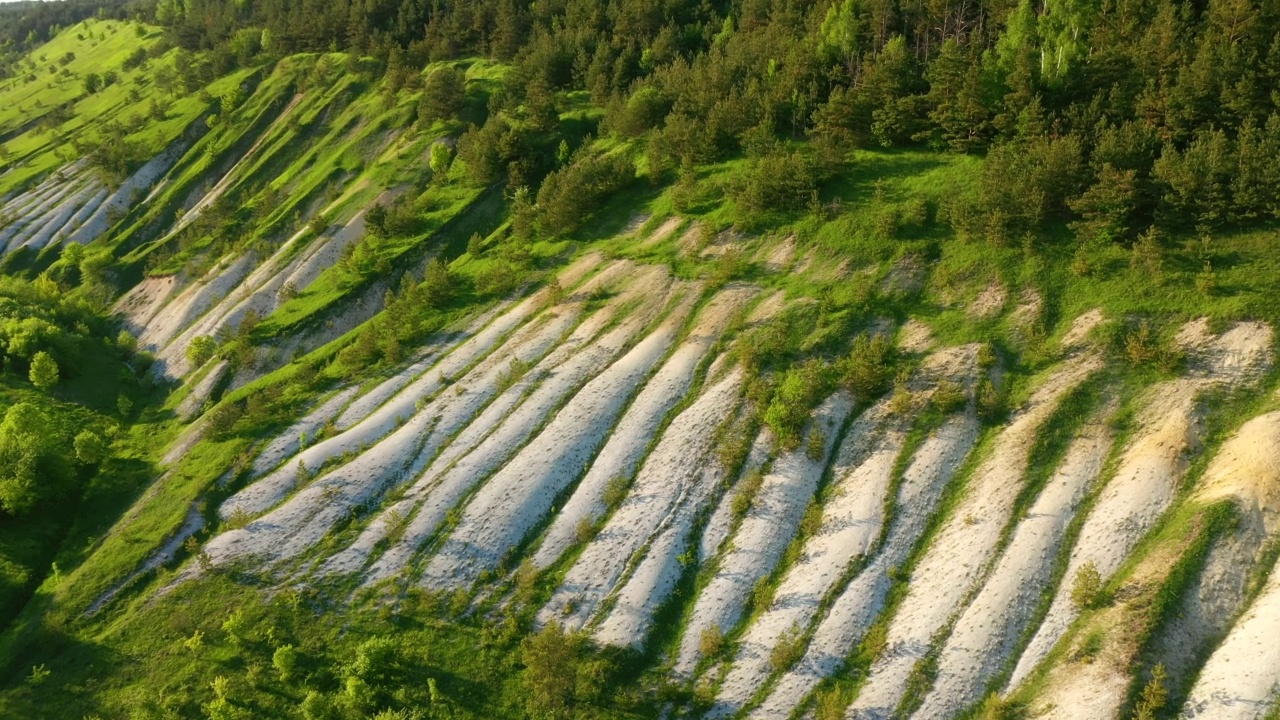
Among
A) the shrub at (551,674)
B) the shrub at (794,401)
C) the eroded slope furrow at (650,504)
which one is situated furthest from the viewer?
the shrub at (794,401)

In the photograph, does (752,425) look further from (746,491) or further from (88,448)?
(88,448)

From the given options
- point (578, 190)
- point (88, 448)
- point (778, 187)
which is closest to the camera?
point (88, 448)

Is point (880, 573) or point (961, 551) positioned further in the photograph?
point (880, 573)

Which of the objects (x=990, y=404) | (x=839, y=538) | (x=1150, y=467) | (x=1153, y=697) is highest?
(x=990, y=404)

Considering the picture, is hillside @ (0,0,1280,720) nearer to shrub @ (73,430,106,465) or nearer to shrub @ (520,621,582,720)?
shrub @ (520,621,582,720)

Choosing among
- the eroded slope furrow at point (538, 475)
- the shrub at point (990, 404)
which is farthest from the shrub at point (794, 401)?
the eroded slope furrow at point (538, 475)

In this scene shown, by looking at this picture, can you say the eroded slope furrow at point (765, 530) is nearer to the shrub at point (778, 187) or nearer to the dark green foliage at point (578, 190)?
the shrub at point (778, 187)

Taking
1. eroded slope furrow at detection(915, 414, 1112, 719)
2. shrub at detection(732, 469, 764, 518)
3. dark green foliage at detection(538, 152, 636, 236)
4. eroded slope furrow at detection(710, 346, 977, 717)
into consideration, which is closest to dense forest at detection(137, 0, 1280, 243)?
dark green foliage at detection(538, 152, 636, 236)

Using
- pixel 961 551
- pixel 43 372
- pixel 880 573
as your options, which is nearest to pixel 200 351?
pixel 43 372

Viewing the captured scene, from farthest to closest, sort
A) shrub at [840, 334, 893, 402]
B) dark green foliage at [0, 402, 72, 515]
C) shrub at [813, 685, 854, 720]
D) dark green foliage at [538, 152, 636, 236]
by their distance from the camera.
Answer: dark green foliage at [538, 152, 636, 236] < dark green foliage at [0, 402, 72, 515] < shrub at [840, 334, 893, 402] < shrub at [813, 685, 854, 720]

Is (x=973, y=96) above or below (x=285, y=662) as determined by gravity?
above
